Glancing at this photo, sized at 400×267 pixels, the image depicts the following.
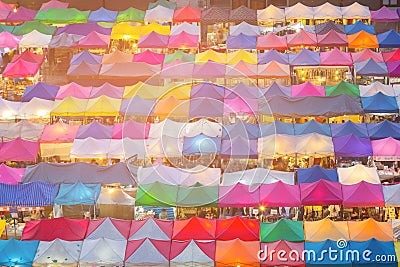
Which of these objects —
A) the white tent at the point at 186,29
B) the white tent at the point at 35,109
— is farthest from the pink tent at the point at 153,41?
the white tent at the point at 35,109

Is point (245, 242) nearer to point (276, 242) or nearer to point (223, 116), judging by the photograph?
point (276, 242)

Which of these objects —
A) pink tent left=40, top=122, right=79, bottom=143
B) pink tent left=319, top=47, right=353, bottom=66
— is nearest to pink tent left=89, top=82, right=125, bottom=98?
pink tent left=40, top=122, right=79, bottom=143

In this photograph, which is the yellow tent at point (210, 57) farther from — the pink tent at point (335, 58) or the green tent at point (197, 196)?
the green tent at point (197, 196)

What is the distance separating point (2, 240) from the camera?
29.1 metres

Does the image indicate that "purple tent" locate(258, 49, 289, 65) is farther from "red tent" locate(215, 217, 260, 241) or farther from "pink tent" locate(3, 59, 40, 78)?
"red tent" locate(215, 217, 260, 241)

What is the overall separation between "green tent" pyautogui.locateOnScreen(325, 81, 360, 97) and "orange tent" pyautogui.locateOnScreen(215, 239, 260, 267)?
11.4 m

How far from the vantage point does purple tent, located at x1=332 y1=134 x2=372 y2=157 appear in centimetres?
3489

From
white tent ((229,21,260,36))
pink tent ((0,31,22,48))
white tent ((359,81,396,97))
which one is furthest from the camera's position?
white tent ((229,21,260,36))

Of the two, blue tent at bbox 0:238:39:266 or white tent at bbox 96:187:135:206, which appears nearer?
blue tent at bbox 0:238:39:266

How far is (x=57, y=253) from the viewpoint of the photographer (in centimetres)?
2855

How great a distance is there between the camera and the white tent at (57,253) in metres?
28.4

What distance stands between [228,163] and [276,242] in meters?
6.19

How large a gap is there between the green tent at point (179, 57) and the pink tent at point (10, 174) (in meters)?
9.80

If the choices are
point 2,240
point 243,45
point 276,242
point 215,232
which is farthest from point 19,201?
point 243,45
